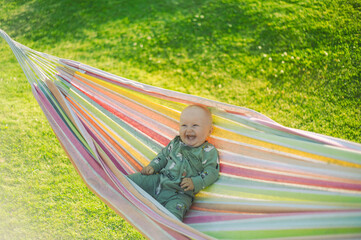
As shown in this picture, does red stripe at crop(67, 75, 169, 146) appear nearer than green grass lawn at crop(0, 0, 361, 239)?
Yes

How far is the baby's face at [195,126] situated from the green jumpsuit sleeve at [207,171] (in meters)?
0.08

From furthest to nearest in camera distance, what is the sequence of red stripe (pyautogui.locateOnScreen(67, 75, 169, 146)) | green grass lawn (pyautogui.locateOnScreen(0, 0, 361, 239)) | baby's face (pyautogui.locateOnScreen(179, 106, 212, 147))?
green grass lawn (pyautogui.locateOnScreen(0, 0, 361, 239)) → red stripe (pyautogui.locateOnScreen(67, 75, 169, 146)) → baby's face (pyautogui.locateOnScreen(179, 106, 212, 147))

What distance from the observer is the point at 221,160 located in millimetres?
2242

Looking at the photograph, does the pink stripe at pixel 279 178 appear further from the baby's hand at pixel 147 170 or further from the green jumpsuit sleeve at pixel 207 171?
the baby's hand at pixel 147 170

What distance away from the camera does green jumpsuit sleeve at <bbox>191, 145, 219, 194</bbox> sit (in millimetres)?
2104

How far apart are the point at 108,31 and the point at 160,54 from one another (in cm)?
138

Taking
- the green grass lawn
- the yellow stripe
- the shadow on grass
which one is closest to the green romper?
the yellow stripe

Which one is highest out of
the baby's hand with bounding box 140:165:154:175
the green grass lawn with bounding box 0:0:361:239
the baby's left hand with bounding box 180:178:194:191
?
the baby's left hand with bounding box 180:178:194:191

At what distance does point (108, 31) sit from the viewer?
618 centimetres

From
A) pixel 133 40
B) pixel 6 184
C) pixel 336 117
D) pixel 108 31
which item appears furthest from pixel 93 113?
pixel 108 31

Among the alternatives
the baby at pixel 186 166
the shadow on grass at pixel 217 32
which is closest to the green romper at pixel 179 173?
the baby at pixel 186 166

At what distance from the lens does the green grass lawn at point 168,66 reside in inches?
110

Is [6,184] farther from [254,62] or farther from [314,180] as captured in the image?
[254,62]

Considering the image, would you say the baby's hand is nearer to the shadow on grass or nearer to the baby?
the baby
